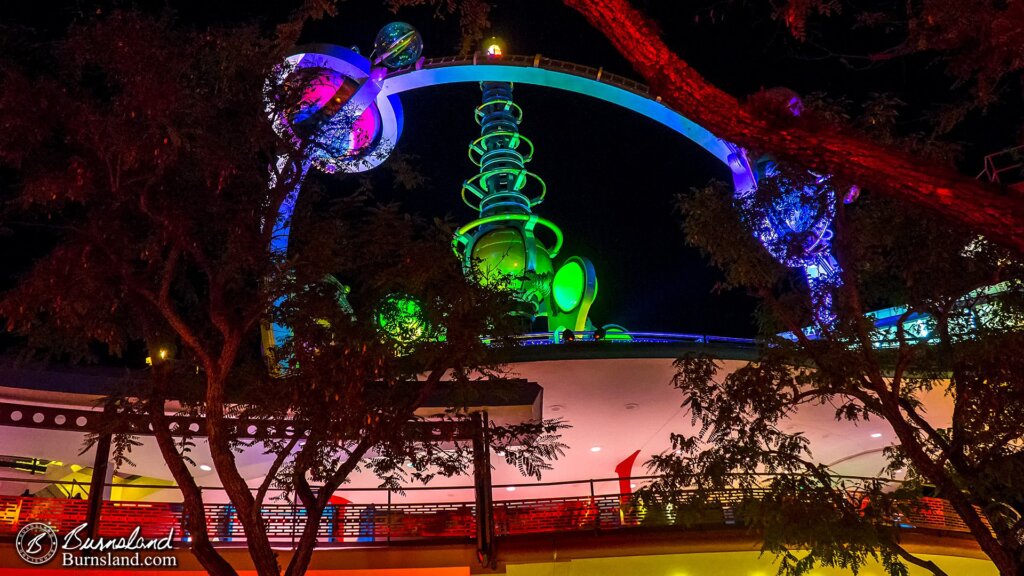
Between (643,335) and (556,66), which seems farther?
(556,66)

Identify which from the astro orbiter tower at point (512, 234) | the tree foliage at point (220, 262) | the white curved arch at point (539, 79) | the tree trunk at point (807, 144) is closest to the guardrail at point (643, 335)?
the astro orbiter tower at point (512, 234)

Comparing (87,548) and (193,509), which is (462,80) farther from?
(193,509)

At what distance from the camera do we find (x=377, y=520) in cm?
1394

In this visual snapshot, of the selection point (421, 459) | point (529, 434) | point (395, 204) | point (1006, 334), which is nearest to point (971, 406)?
point (1006, 334)

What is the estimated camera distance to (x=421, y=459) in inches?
431

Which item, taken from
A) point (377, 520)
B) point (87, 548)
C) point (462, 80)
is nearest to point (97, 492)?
point (87, 548)

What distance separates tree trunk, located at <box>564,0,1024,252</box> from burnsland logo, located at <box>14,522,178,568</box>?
1147 cm

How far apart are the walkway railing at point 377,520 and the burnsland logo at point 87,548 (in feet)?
0.74

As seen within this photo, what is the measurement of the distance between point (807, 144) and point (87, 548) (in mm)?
12577

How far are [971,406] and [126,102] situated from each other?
413 inches

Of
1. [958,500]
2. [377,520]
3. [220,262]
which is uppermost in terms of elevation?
[220,262]

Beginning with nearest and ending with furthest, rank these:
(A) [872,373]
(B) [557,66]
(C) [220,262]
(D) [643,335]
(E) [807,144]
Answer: (E) [807,144]
(A) [872,373]
(C) [220,262]
(D) [643,335]
(B) [557,66]

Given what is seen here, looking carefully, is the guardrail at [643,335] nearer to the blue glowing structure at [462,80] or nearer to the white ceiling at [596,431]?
the white ceiling at [596,431]

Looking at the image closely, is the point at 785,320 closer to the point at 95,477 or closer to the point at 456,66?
the point at 95,477
